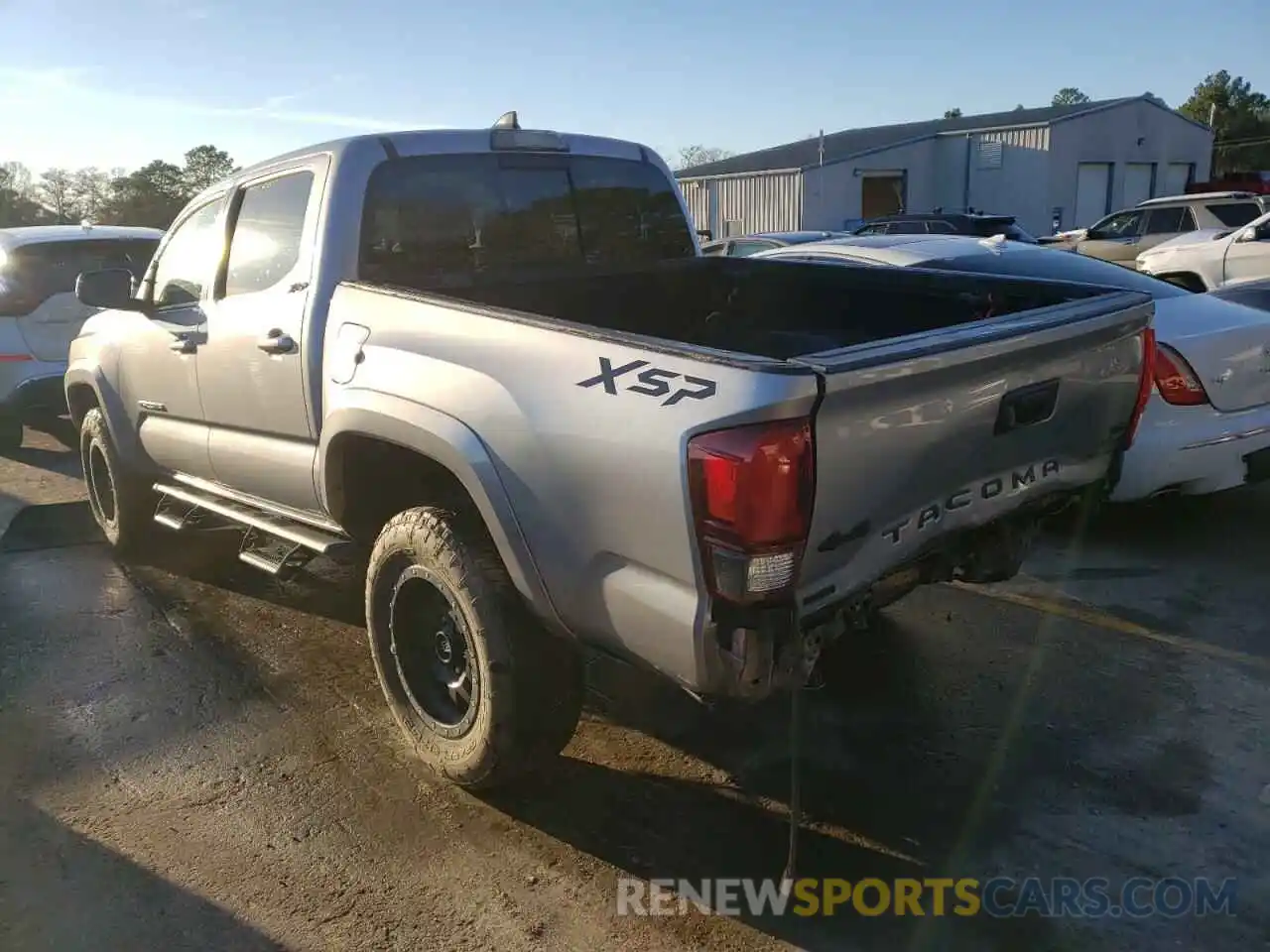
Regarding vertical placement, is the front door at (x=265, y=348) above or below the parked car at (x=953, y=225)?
above

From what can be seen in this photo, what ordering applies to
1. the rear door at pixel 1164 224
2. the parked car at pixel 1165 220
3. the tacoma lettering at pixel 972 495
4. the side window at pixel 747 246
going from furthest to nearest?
the rear door at pixel 1164 224
the parked car at pixel 1165 220
the side window at pixel 747 246
the tacoma lettering at pixel 972 495

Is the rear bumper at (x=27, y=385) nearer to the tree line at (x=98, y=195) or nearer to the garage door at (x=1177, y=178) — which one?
the tree line at (x=98, y=195)

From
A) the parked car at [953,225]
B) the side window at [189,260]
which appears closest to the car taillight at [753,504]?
the side window at [189,260]

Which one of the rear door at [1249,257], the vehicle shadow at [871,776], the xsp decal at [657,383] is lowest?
the vehicle shadow at [871,776]

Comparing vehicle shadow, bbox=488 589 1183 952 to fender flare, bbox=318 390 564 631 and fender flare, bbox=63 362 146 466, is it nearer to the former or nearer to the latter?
fender flare, bbox=318 390 564 631

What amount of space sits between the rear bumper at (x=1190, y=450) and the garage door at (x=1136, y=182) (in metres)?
35.6

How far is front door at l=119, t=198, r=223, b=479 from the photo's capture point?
4.73m

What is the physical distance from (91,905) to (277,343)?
201cm

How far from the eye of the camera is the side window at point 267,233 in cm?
412

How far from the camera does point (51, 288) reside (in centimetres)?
828

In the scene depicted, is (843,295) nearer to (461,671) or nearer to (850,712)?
(850,712)

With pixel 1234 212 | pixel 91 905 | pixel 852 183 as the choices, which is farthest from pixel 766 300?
pixel 852 183

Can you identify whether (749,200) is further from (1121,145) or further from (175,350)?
(175,350)

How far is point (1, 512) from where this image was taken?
7195 mm
